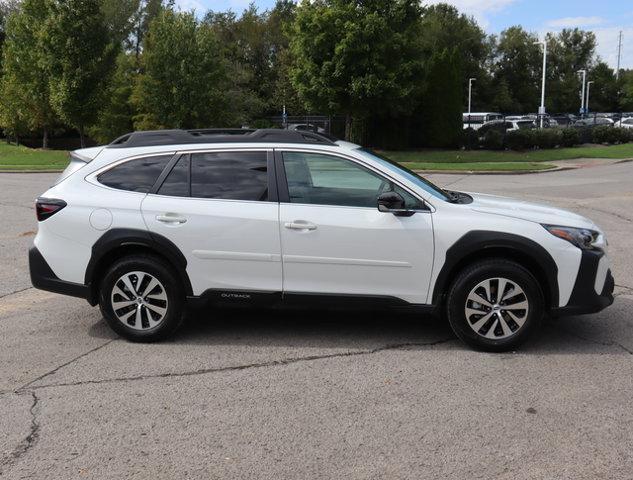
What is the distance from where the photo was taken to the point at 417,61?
30297 millimetres

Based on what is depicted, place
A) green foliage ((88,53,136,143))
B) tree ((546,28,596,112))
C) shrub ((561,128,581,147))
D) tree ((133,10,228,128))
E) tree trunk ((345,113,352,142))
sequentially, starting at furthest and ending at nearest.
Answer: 1. tree ((546,28,596,112))
2. green foliage ((88,53,136,143))
3. shrub ((561,128,581,147))
4. tree trunk ((345,113,352,142))
5. tree ((133,10,228,128))

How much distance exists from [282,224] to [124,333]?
1610 millimetres

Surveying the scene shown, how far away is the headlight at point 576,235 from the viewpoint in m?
5.11

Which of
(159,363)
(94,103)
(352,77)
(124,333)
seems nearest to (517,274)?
(159,363)

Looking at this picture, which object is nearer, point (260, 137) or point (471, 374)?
point (471, 374)

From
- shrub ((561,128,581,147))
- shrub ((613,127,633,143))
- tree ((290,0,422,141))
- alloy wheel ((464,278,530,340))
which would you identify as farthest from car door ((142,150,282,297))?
shrub ((613,127,633,143))

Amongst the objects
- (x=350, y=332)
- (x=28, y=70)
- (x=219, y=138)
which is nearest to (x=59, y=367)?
(x=219, y=138)

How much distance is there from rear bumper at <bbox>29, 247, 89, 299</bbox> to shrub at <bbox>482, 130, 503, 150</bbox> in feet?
98.9

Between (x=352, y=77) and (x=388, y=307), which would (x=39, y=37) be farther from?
(x=388, y=307)

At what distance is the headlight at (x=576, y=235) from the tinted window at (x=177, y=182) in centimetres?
290

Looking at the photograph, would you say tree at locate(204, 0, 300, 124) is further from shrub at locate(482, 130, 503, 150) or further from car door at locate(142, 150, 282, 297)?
car door at locate(142, 150, 282, 297)

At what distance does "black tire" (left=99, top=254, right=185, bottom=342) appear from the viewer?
534 centimetres

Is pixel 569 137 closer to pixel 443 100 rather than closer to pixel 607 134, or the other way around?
pixel 607 134

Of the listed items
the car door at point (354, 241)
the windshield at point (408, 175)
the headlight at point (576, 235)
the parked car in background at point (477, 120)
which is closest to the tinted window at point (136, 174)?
the car door at point (354, 241)
